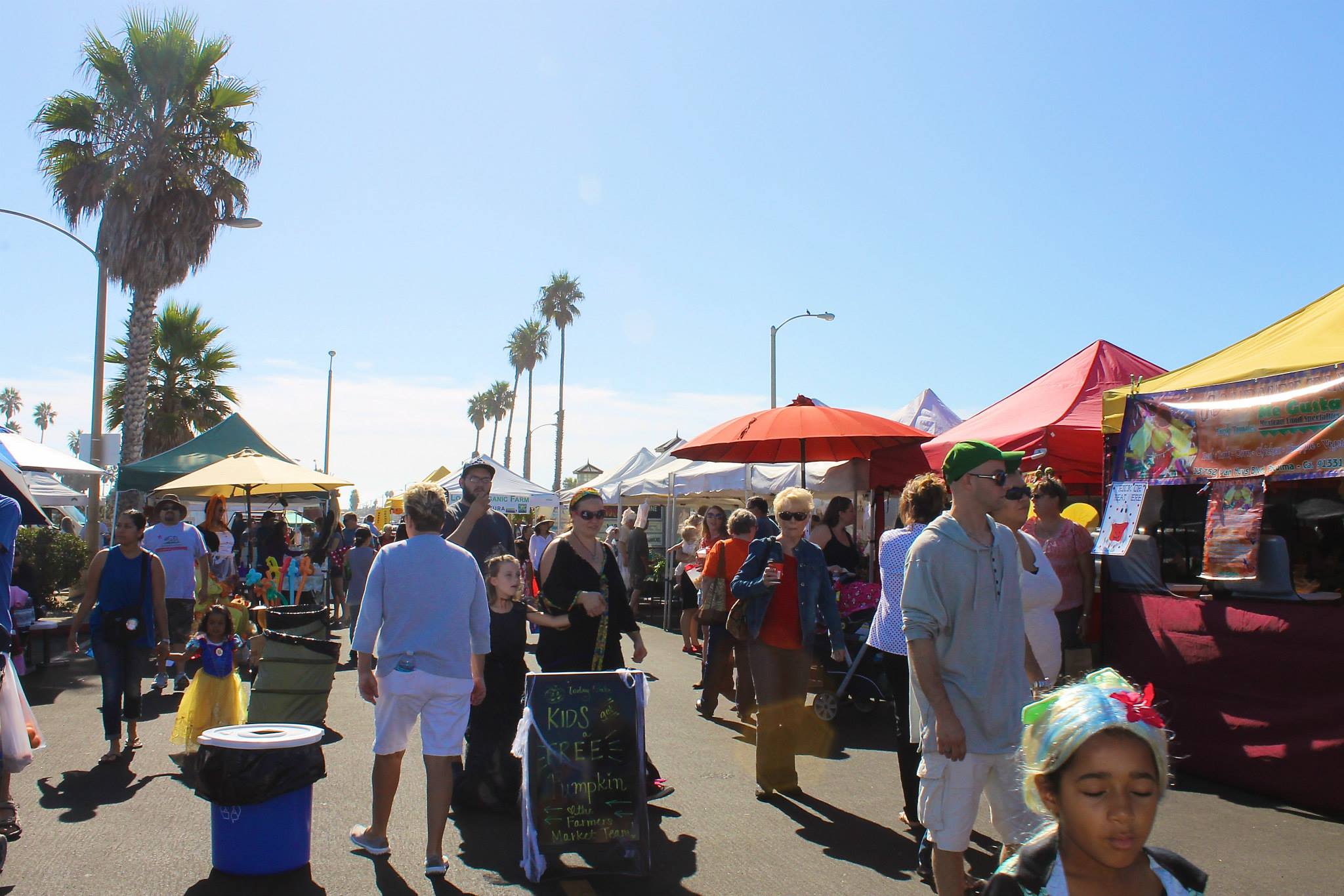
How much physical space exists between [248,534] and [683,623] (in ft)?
26.8

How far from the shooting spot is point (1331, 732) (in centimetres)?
606

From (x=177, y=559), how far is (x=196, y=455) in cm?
874

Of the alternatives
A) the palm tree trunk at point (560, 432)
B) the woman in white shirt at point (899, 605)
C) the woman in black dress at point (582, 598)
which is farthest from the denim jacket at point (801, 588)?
the palm tree trunk at point (560, 432)

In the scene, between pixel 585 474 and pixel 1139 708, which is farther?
pixel 585 474

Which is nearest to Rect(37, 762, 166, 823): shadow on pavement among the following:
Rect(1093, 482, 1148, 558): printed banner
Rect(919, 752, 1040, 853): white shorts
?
Rect(919, 752, 1040, 853): white shorts

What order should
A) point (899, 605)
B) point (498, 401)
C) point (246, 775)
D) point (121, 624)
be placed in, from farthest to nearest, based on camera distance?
point (498, 401)
point (121, 624)
point (899, 605)
point (246, 775)

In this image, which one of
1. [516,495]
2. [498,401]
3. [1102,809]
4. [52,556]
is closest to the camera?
[1102,809]

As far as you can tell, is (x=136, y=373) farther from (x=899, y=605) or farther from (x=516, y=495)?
(x=899, y=605)

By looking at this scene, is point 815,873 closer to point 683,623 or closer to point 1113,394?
point 1113,394

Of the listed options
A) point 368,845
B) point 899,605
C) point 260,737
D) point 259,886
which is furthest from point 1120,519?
point 259,886

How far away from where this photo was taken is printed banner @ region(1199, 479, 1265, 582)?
21.9ft

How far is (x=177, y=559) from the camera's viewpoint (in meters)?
9.71

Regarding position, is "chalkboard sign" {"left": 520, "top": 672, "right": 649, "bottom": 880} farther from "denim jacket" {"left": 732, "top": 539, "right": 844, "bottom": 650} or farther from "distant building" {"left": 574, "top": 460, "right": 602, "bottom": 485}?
"distant building" {"left": 574, "top": 460, "right": 602, "bottom": 485}

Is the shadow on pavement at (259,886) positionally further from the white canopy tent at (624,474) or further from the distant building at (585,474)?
the distant building at (585,474)
